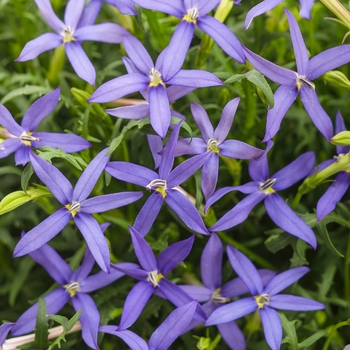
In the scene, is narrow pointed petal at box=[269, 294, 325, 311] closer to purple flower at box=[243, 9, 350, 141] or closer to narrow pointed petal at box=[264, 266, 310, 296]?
narrow pointed petal at box=[264, 266, 310, 296]

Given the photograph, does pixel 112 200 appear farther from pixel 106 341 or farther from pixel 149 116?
pixel 106 341

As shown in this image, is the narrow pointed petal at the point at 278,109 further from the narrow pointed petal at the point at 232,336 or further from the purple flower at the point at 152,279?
the narrow pointed petal at the point at 232,336

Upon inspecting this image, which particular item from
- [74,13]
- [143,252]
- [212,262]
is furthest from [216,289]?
[74,13]

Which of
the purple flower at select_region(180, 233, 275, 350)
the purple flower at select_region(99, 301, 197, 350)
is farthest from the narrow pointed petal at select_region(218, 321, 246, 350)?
the purple flower at select_region(99, 301, 197, 350)

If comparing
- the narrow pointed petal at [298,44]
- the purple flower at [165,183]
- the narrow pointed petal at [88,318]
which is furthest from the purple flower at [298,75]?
the narrow pointed petal at [88,318]

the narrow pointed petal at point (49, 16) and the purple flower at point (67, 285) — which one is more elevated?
the narrow pointed petal at point (49, 16)

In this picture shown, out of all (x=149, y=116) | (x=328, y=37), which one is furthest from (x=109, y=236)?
(x=328, y=37)
